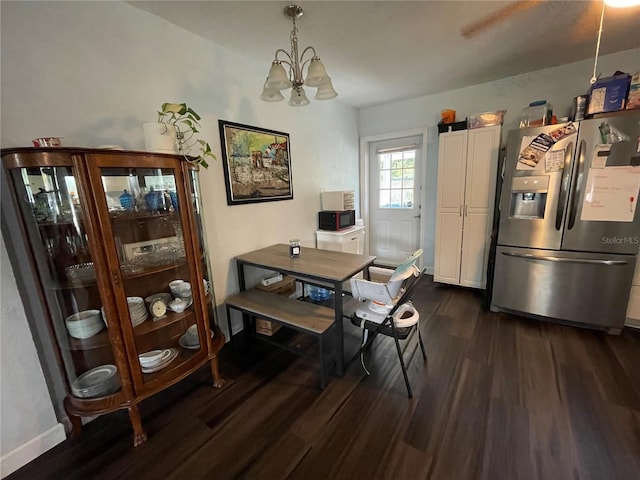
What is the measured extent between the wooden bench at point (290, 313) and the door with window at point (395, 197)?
2.43m

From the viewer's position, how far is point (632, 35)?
7.20ft

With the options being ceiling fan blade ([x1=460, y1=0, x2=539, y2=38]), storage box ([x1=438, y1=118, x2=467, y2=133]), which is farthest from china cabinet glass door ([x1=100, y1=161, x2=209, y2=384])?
storage box ([x1=438, y1=118, x2=467, y2=133])

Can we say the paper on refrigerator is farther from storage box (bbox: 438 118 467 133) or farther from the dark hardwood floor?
storage box (bbox: 438 118 467 133)

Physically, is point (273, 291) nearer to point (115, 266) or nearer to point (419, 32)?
point (115, 266)

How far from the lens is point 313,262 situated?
215 cm

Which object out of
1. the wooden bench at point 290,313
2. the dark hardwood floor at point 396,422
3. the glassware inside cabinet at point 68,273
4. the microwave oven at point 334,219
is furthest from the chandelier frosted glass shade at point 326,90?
the dark hardwood floor at point 396,422

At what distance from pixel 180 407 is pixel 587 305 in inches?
135

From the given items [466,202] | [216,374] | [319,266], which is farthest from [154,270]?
[466,202]

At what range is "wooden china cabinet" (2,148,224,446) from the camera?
1253 mm

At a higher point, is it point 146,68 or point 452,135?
point 146,68

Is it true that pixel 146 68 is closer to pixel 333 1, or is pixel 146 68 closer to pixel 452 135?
pixel 333 1

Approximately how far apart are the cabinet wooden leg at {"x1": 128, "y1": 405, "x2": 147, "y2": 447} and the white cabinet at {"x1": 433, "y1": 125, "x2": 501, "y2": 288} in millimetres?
3308

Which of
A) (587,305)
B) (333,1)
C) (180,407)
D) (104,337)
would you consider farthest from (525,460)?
(333,1)

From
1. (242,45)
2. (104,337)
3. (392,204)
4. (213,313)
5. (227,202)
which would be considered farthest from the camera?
(392,204)
